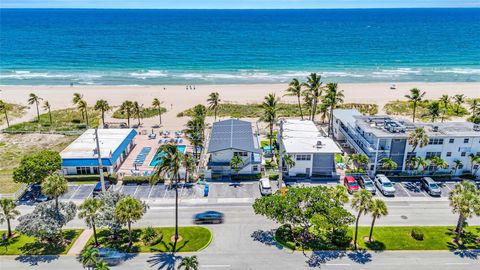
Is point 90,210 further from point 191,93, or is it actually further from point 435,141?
point 191,93

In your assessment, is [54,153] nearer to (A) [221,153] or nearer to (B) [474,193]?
(A) [221,153]

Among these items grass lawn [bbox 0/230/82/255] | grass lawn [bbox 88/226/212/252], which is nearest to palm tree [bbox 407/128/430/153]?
grass lawn [bbox 88/226/212/252]

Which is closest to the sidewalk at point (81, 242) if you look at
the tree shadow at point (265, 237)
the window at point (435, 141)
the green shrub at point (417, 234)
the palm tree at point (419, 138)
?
the tree shadow at point (265, 237)

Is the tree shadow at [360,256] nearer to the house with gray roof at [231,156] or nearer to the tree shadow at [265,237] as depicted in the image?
the tree shadow at [265,237]

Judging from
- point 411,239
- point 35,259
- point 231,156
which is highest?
point 231,156

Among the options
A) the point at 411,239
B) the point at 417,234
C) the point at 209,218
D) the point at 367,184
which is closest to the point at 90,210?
the point at 209,218

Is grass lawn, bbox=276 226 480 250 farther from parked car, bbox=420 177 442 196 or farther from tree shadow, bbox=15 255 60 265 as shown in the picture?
tree shadow, bbox=15 255 60 265
